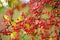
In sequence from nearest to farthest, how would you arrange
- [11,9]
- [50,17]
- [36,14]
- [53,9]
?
1. [11,9]
2. [36,14]
3. [50,17]
4. [53,9]

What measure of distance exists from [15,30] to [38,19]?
0.25 metres

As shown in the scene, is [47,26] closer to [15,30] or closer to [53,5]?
[53,5]

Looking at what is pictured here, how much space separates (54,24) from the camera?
1.73 metres

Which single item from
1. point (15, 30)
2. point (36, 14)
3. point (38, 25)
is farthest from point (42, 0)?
point (15, 30)

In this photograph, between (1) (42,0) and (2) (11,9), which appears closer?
(2) (11,9)

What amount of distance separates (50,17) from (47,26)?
93 mm

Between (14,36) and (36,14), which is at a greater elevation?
(36,14)

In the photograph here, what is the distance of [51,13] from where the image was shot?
5.60ft

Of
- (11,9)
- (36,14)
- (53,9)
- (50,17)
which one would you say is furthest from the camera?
(53,9)

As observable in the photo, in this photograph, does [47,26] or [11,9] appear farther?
[47,26]

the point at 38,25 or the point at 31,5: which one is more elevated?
the point at 31,5

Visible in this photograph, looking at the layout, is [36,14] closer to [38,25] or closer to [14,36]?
[38,25]

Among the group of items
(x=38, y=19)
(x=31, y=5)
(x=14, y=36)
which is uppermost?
(x=31, y=5)

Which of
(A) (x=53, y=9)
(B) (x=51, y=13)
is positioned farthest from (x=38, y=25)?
(A) (x=53, y=9)
